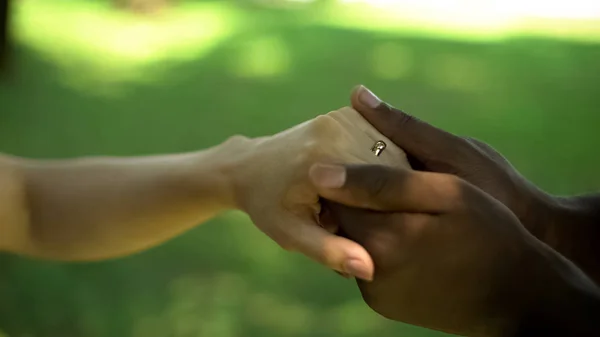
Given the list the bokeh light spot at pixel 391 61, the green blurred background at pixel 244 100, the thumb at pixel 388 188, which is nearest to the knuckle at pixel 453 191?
the thumb at pixel 388 188

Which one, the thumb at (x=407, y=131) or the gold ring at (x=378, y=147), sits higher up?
the thumb at (x=407, y=131)

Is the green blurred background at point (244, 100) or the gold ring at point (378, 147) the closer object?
the gold ring at point (378, 147)

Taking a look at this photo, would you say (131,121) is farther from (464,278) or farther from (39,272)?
(464,278)

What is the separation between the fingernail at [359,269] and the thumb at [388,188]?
0.05 metres

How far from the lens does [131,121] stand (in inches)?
68.6

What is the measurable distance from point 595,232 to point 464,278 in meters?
0.32

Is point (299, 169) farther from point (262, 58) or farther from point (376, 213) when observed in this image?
point (262, 58)

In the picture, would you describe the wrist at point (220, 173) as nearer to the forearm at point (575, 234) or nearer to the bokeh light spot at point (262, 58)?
the forearm at point (575, 234)

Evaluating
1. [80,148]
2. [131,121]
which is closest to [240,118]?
[131,121]

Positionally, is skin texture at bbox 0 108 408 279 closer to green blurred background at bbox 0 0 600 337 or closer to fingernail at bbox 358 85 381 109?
fingernail at bbox 358 85 381 109

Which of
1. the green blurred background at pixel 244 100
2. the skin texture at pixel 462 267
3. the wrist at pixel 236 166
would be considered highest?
the skin texture at pixel 462 267

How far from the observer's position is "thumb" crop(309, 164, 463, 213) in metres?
0.63

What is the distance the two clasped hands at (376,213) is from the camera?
613 mm

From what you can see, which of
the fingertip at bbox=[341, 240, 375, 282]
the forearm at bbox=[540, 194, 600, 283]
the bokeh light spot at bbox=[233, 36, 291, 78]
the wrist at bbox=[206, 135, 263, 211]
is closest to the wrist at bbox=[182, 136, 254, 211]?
the wrist at bbox=[206, 135, 263, 211]
